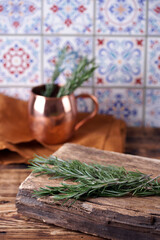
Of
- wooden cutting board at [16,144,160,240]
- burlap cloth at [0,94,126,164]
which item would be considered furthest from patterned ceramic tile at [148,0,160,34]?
wooden cutting board at [16,144,160,240]

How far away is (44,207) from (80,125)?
37 centimetres

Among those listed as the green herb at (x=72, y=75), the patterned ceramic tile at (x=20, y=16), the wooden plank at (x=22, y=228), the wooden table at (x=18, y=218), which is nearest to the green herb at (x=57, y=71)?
the green herb at (x=72, y=75)

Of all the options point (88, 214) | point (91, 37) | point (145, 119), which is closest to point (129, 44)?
point (91, 37)

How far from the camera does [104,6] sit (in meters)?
0.94

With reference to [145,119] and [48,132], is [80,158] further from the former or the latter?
[145,119]

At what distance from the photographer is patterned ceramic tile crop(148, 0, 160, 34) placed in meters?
0.93

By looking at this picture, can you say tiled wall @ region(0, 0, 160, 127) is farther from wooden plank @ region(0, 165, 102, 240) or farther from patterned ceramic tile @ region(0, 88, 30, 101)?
wooden plank @ region(0, 165, 102, 240)

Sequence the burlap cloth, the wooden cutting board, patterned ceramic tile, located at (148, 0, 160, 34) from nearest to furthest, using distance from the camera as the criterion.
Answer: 1. the wooden cutting board
2. the burlap cloth
3. patterned ceramic tile, located at (148, 0, 160, 34)

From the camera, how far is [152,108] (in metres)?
1.02

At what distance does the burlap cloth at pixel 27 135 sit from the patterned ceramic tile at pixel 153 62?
0.16 meters

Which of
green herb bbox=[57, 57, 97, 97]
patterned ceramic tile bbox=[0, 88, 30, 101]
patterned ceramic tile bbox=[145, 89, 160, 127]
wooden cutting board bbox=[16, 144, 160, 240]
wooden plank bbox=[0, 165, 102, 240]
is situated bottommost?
wooden plank bbox=[0, 165, 102, 240]

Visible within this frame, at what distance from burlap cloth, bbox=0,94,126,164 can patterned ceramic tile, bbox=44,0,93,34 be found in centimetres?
25

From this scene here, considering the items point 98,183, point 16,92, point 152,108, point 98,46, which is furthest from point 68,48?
point 98,183

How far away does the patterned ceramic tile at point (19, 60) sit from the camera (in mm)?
982
